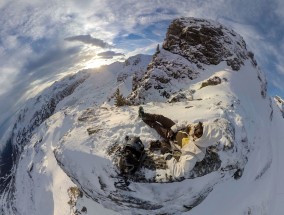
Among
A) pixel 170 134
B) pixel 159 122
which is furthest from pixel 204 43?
pixel 170 134

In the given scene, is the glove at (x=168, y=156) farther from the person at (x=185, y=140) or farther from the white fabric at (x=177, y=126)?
the white fabric at (x=177, y=126)

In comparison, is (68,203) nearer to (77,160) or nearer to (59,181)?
(59,181)

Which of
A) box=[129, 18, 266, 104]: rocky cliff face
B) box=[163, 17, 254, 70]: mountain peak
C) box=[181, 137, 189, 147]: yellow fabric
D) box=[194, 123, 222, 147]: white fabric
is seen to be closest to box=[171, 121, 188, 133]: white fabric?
box=[181, 137, 189, 147]: yellow fabric

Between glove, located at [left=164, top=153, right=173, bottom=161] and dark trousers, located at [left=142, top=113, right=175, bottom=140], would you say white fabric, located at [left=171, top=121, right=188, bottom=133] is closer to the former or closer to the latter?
dark trousers, located at [left=142, top=113, right=175, bottom=140]

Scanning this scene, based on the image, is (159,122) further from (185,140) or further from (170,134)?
(185,140)

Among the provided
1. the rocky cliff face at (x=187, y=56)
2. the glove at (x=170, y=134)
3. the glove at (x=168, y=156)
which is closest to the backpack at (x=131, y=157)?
the glove at (x=168, y=156)
